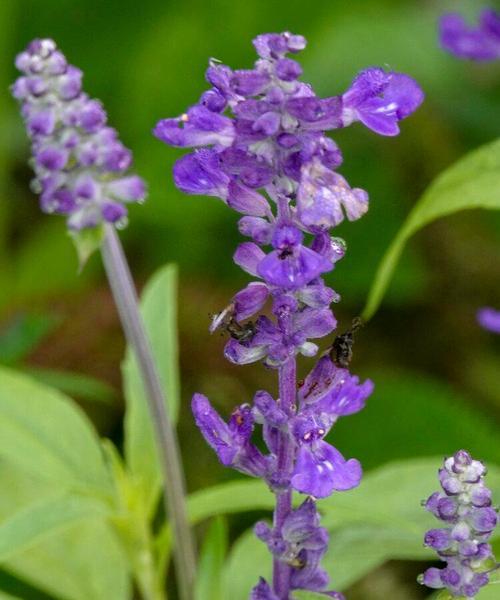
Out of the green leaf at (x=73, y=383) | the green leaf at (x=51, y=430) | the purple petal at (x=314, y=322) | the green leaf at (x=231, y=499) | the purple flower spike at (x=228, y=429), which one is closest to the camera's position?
the purple petal at (x=314, y=322)

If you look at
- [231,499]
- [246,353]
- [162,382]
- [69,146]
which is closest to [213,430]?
[246,353]

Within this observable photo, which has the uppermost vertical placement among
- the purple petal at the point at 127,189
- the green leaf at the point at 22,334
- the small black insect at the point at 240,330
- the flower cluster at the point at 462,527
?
the purple petal at the point at 127,189

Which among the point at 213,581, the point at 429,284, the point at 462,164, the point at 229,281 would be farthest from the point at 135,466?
the point at 429,284

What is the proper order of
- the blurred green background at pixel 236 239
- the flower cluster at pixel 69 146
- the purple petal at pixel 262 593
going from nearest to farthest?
1. the purple petal at pixel 262 593
2. the flower cluster at pixel 69 146
3. the blurred green background at pixel 236 239

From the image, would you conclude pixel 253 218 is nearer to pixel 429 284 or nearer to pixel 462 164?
pixel 462 164

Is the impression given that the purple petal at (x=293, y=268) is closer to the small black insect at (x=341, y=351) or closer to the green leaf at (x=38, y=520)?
the small black insect at (x=341, y=351)

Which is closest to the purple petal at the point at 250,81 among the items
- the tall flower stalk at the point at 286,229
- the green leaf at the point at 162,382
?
the tall flower stalk at the point at 286,229
